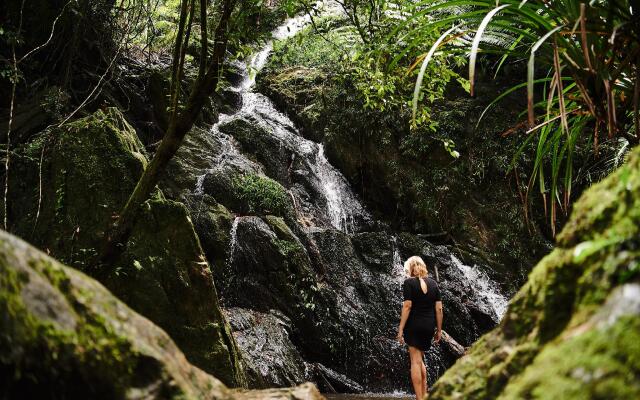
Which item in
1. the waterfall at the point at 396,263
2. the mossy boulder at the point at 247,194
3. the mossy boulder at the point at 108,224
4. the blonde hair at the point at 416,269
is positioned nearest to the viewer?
the mossy boulder at the point at 108,224

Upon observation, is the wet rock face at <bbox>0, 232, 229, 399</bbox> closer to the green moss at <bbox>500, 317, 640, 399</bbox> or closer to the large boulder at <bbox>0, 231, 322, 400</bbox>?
the large boulder at <bbox>0, 231, 322, 400</bbox>

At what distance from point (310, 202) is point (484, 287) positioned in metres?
4.04

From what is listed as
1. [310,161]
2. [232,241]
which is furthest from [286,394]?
[310,161]

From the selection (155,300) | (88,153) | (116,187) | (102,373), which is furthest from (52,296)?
(88,153)

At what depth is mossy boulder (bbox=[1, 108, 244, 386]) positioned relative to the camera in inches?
149

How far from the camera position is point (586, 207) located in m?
1.11

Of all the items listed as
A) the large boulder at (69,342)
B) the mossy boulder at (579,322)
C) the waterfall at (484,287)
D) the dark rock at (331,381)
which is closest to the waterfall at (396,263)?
the waterfall at (484,287)

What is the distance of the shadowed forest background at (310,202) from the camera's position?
1.02m

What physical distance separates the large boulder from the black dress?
3380mm

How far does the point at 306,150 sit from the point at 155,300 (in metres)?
7.72

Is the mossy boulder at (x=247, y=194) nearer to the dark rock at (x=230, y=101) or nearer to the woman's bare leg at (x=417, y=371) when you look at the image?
the dark rock at (x=230, y=101)

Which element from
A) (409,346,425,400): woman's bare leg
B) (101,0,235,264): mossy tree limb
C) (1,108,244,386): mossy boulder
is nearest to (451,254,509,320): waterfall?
(409,346,425,400): woman's bare leg

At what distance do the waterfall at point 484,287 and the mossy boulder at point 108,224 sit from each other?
585cm

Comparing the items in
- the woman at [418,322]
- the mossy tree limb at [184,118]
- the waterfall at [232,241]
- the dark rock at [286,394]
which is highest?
the mossy tree limb at [184,118]
